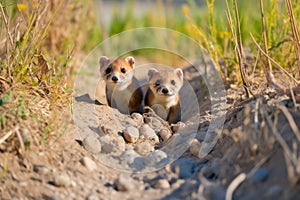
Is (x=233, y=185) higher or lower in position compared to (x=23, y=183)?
higher

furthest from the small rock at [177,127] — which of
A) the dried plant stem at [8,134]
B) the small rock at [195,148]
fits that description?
the dried plant stem at [8,134]

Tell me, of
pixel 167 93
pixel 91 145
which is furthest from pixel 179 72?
pixel 91 145

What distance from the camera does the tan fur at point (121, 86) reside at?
597cm

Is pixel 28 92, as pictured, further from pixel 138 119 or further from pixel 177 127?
pixel 177 127

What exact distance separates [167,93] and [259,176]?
2.08 metres

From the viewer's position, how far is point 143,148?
15.8 feet

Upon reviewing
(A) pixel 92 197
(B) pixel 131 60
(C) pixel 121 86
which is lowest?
(A) pixel 92 197

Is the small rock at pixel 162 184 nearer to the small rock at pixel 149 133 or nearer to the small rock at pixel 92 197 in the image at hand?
the small rock at pixel 92 197

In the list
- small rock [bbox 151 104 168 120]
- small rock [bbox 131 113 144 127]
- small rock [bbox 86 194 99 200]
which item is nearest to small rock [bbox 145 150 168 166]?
small rock [bbox 86 194 99 200]

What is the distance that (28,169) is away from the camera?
423 cm

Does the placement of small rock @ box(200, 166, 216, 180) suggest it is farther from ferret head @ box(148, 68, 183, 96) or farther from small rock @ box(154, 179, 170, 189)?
ferret head @ box(148, 68, 183, 96)

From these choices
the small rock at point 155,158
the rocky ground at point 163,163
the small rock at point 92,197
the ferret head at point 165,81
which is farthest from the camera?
the ferret head at point 165,81

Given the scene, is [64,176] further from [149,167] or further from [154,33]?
[154,33]

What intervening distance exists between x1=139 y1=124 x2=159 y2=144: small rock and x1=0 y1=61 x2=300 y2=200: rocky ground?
0.06 feet
